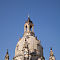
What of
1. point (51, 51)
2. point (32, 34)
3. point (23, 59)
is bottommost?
point (23, 59)

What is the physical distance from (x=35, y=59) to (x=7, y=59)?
10581 millimetres

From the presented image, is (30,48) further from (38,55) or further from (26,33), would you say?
(26,33)

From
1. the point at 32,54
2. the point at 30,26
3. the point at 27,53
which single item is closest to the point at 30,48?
the point at 32,54

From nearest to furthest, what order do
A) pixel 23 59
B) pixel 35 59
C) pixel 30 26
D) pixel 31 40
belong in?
1. pixel 23 59
2. pixel 35 59
3. pixel 31 40
4. pixel 30 26

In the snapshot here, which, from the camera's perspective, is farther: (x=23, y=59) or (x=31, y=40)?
(x=31, y=40)

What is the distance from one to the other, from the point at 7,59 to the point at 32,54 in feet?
31.6

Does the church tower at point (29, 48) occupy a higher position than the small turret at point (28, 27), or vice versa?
the small turret at point (28, 27)

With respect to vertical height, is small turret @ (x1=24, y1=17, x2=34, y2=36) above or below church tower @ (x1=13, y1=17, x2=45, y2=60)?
above

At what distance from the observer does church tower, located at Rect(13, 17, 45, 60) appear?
71.2 metres

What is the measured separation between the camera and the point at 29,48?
247 ft

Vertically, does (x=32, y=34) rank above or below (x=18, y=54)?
above

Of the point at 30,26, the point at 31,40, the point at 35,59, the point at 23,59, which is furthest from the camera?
the point at 30,26

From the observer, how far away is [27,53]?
68.1 meters

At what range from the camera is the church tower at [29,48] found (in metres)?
71.2
